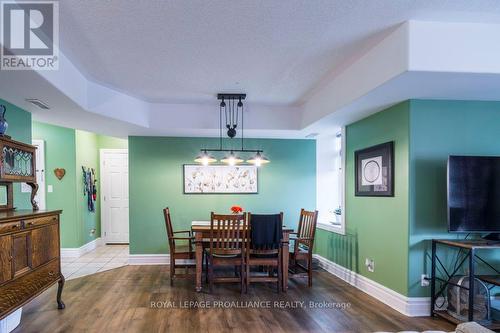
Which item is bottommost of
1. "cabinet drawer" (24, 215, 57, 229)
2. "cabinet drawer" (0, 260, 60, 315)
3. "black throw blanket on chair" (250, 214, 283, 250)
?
"cabinet drawer" (0, 260, 60, 315)

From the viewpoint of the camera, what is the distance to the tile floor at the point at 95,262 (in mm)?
4855

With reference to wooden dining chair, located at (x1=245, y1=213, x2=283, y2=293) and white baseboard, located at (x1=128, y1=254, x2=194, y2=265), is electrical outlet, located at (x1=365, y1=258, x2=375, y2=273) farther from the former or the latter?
white baseboard, located at (x1=128, y1=254, x2=194, y2=265)

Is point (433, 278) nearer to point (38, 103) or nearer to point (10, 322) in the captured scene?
point (10, 322)

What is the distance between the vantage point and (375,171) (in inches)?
149

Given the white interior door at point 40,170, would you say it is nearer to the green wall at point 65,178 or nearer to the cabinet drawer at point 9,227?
the green wall at point 65,178

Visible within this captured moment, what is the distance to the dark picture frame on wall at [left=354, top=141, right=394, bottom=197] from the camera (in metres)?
3.50

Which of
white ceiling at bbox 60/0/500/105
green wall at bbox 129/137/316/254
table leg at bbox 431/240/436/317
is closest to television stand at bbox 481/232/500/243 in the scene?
table leg at bbox 431/240/436/317

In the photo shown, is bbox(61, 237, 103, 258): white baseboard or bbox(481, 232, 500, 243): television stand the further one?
bbox(61, 237, 103, 258): white baseboard

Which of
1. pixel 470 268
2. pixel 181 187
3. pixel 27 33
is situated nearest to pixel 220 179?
pixel 181 187

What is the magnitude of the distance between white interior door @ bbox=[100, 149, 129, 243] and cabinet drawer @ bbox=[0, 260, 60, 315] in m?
3.78

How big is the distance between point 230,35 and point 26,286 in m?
2.68

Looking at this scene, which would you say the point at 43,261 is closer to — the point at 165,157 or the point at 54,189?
the point at 165,157

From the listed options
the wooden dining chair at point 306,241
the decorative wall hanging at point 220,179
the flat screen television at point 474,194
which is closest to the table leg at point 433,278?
the flat screen television at point 474,194

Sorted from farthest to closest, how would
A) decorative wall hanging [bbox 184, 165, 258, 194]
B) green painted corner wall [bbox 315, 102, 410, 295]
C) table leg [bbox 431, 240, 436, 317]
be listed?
decorative wall hanging [bbox 184, 165, 258, 194]
green painted corner wall [bbox 315, 102, 410, 295]
table leg [bbox 431, 240, 436, 317]
